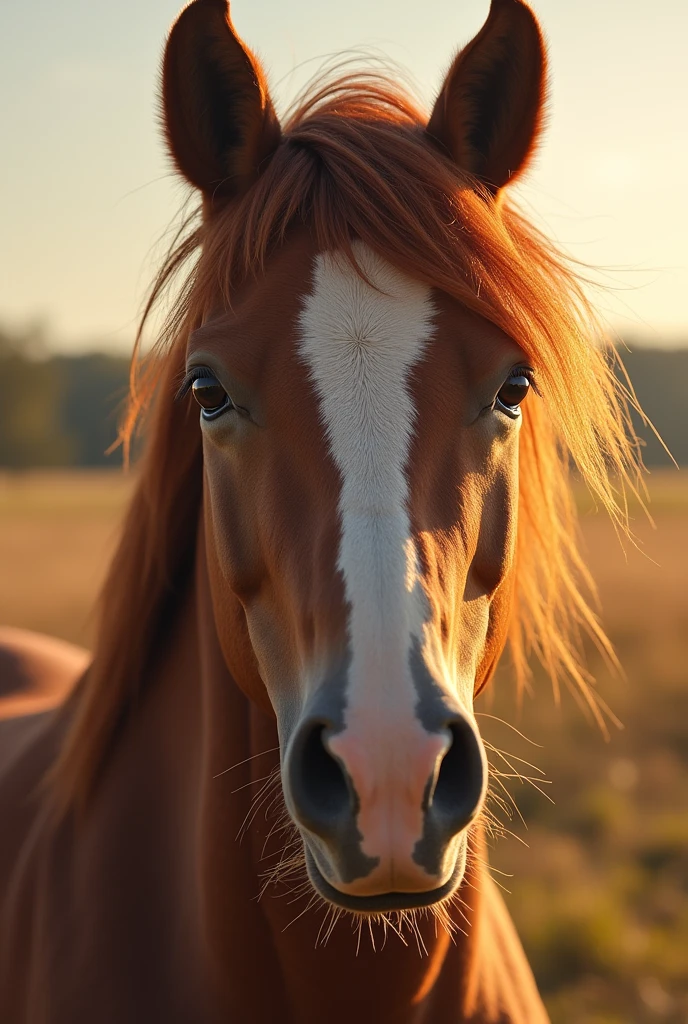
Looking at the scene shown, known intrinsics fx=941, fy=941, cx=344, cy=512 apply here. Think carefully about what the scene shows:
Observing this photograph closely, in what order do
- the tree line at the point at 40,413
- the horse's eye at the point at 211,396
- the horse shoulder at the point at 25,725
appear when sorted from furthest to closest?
1. the tree line at the point at 40,413
2. the horse shoulder at the point at 25,725
3. the horse's eye at the point at 211,396

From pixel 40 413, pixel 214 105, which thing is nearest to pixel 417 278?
pixel 214 105

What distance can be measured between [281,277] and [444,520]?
1.98 feet

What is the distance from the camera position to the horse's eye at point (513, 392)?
6.20 ft

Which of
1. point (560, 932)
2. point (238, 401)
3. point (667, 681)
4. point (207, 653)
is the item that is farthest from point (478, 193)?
point (667, 681)

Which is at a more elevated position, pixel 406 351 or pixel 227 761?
pixel 406 351

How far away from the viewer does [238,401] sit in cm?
181

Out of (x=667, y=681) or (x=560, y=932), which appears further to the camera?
(x=667, y=681)

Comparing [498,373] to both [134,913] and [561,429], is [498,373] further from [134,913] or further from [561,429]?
[134,913]

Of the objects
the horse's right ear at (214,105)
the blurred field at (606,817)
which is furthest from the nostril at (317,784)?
the horse's right ear at (214,105)

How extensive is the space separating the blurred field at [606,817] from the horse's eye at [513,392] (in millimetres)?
598

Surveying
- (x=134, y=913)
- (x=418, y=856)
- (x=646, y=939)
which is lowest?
(x=646, y=939)

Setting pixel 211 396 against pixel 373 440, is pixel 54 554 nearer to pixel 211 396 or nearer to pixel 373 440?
pixel 211 396

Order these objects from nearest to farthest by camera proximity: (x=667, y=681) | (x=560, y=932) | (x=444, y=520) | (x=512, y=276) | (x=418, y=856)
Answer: (x=418, y=856) < (x=444, y=520) < (x=512, y=276) < (x=560, y=932) < (x=667, y=681)

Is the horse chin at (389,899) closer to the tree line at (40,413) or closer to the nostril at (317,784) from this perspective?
the nostril at (317,784)
